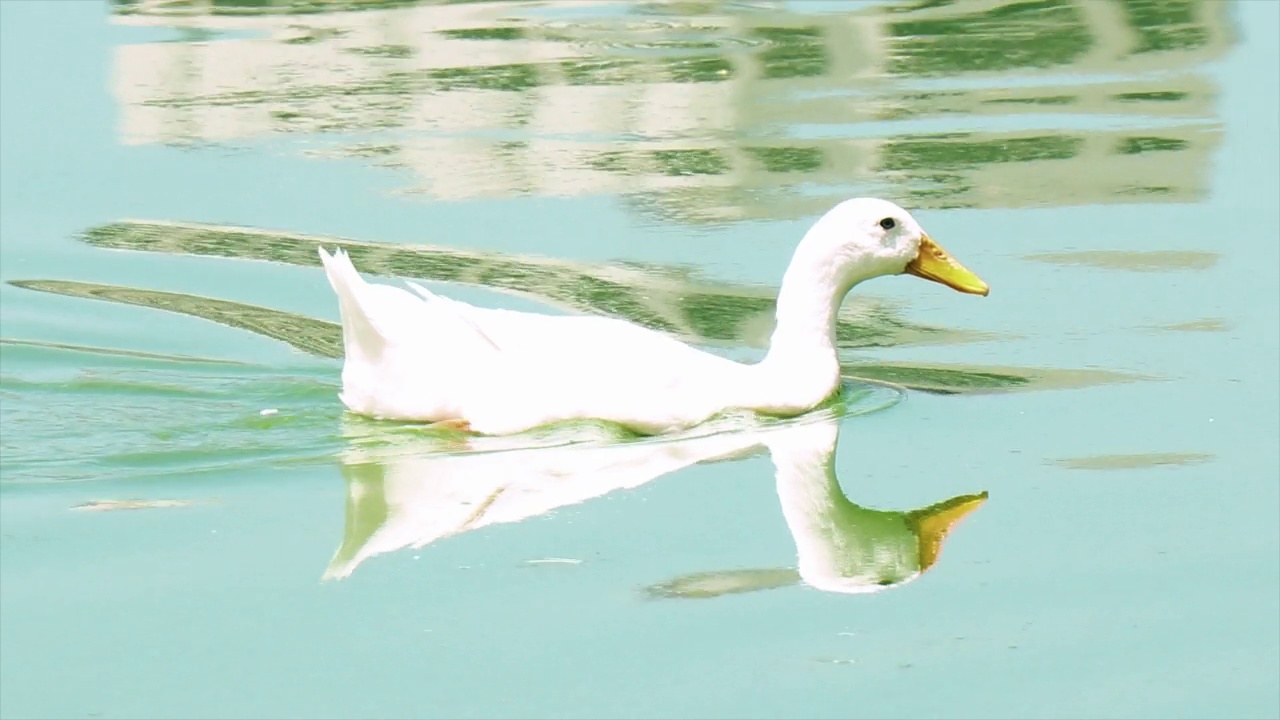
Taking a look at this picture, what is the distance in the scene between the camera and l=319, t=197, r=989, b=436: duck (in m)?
8.37

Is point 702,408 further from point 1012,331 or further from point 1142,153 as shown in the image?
point 1142,153

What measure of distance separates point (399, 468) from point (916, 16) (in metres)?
9.96

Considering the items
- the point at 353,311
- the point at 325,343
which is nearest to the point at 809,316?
the point at 353,311

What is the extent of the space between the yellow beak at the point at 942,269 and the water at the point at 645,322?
1.33 ft

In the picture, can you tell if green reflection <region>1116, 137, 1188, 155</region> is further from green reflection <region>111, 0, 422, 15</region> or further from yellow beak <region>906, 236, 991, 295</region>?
green reflection <region>111, 0, 422, 15</region>

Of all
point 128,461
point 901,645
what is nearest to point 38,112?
Result: point 128,461

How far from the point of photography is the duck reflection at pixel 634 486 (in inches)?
284

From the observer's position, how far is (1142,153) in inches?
508

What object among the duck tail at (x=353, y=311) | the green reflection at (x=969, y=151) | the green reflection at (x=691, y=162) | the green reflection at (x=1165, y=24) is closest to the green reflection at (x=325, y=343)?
the duck tail at (x=353, y=311)

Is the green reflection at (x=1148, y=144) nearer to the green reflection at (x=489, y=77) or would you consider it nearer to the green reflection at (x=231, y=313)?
the green reflection at (x=489, y=77)

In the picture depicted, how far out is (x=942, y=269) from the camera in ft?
30.2

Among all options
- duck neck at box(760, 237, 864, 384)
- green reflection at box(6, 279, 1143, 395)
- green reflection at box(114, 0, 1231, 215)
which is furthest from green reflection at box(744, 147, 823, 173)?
duck neck at box(760, 237, 864, 384)

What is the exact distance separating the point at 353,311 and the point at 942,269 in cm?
242

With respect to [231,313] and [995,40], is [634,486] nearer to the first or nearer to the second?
[231,313]
